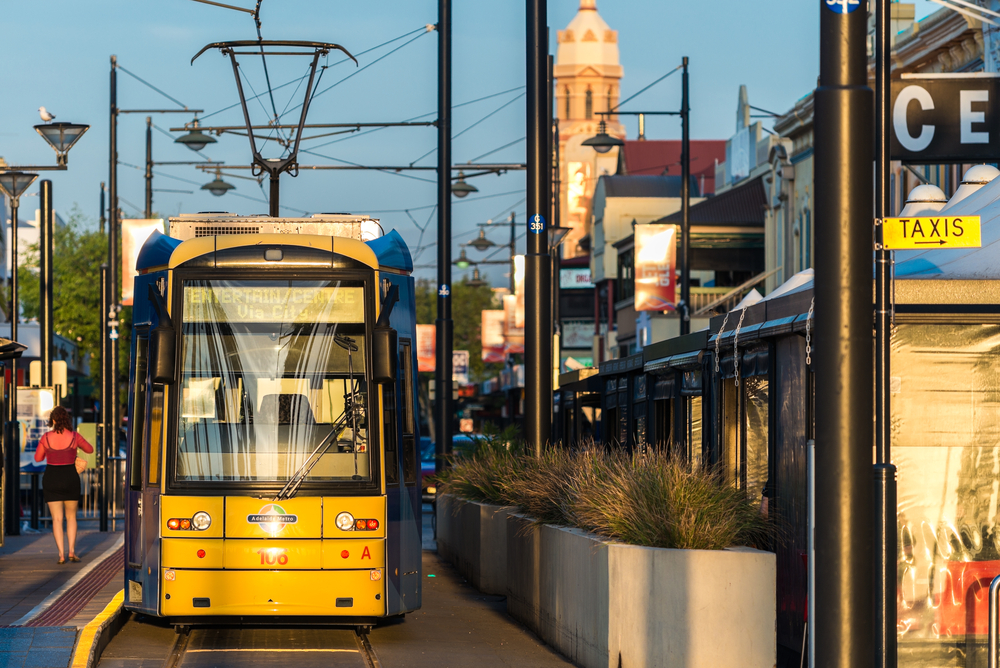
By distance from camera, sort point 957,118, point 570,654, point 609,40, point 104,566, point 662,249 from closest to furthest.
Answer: point 957,118, point 570,654, point 104,566, point 662,249, point 609,40

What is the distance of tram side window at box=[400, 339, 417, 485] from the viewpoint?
476 inches

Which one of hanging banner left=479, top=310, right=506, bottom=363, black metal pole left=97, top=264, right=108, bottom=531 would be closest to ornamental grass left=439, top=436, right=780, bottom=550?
black metal pole left=97, top=264, right=108, bottom=531

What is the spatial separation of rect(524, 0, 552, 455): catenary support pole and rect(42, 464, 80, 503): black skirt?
5.52m

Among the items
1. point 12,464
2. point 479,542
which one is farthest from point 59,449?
point 479,542

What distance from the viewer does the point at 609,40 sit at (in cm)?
17350

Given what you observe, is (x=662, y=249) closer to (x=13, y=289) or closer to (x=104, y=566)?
(x=13, y=289)

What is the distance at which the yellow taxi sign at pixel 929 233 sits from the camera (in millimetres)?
7180

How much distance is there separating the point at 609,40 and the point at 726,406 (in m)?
165

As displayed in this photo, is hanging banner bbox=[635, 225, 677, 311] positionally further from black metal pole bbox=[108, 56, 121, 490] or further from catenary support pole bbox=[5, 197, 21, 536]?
catenary support pole bbox=[5, 197, 21, 536]

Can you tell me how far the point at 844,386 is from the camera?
601 centimetres

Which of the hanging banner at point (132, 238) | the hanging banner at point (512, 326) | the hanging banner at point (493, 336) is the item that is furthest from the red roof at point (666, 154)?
the hanging banner at point (132, 238)

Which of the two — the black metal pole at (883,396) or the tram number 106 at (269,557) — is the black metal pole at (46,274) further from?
the black metal pole at (883,396)

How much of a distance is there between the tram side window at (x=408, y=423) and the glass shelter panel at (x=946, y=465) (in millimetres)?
4075

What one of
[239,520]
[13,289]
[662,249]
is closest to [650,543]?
[239,520]
